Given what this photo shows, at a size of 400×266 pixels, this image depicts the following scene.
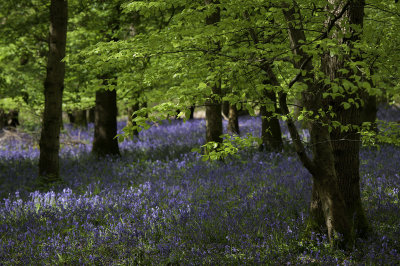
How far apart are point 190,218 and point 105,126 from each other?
742cm

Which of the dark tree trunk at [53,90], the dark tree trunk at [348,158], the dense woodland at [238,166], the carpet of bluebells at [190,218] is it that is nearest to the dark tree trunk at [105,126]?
the dense woodland at [238,166]

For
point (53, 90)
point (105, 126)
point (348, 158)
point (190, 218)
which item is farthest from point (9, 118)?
point (348, 158)

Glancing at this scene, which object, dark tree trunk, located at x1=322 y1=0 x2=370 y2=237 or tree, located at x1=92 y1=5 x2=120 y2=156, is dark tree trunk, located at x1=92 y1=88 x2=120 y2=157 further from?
dark tree trunk, located at x1=322 y1=0 x2=370 y2=237

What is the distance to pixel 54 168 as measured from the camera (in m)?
9.02

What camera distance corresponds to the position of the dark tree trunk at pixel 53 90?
8766 millimetres

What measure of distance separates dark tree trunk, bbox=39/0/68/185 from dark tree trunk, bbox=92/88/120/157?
137 inches

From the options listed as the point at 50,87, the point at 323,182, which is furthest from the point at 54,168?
the point at 323,182

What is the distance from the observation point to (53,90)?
8.83 meters

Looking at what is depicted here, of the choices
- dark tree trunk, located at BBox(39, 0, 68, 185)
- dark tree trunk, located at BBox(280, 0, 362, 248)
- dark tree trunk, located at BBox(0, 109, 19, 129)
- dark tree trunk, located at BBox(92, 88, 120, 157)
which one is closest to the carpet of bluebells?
dark tree trunk, located at BBox(280, 0, 362, 248)

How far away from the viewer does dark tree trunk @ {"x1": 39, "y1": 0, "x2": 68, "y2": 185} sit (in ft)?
28.8

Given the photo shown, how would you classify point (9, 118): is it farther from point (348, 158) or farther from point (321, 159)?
point (321, 159)

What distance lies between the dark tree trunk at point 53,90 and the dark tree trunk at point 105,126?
3491mm

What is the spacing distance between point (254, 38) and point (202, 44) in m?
0.66

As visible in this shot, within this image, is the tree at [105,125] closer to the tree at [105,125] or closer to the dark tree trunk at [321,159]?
the tree at [105,125]
